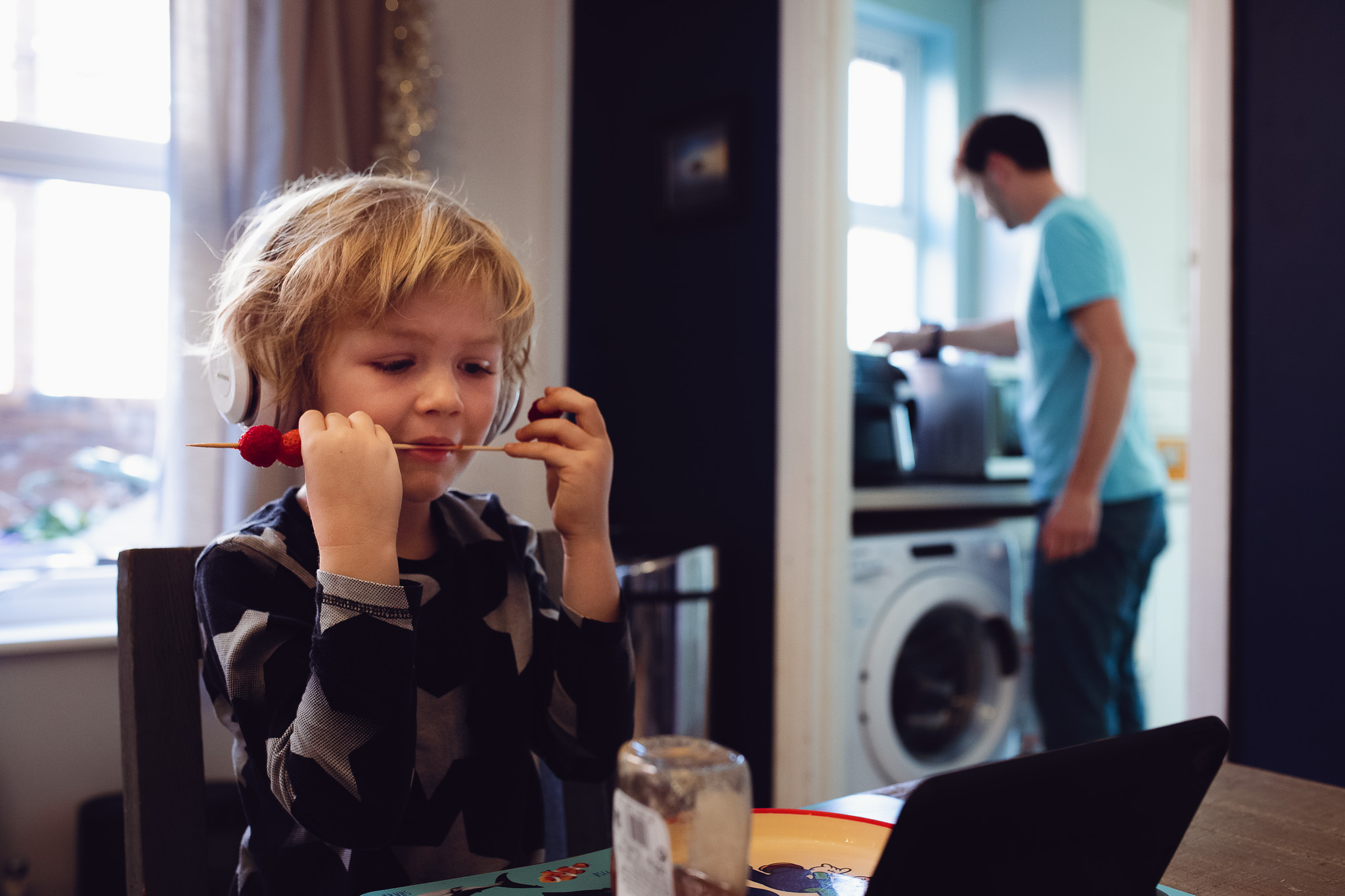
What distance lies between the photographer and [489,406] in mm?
874

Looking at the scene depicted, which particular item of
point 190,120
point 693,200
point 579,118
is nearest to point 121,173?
point 190,120

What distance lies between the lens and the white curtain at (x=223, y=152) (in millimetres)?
2072

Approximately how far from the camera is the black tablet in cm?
41

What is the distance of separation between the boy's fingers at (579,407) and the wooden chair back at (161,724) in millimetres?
330

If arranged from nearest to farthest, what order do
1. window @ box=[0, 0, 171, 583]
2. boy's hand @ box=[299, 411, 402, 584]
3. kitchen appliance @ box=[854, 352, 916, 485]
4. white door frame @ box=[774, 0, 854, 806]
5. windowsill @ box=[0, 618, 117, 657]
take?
1. boy's hand @ box=[299, 411, 402, 584]
2. windowsill @ box=[0, 618, 117, 657]
3. white door frame @ box=[774, 0, 854, 806]
4. window @ box=[0, 0, 171, 583]
5. kitchen appliance @ box=[854, 352, 916, 485]

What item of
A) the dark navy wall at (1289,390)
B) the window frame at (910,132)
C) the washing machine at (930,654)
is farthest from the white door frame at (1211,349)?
the window frame at (910,132)

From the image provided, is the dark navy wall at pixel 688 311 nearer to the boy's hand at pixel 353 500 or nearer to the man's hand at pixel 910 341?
the man's hand at pixel 910 341

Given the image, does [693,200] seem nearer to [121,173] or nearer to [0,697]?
[121,173]

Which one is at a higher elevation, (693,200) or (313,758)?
(693,200)

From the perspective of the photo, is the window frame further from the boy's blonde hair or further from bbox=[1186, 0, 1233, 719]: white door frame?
the boy's blonde hair

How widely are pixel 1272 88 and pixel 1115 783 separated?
137 centimetres

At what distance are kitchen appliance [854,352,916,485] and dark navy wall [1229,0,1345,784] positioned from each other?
3.16 ft

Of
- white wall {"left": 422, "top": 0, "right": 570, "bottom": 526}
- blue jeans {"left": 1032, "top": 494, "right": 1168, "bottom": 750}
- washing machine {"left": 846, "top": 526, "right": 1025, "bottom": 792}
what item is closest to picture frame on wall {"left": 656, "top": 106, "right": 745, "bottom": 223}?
white wall {"left": 422, "top": 0, "right": 570, "bottom": 526}

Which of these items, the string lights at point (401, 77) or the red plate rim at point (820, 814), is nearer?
the red plate rim at point (820, 814)
